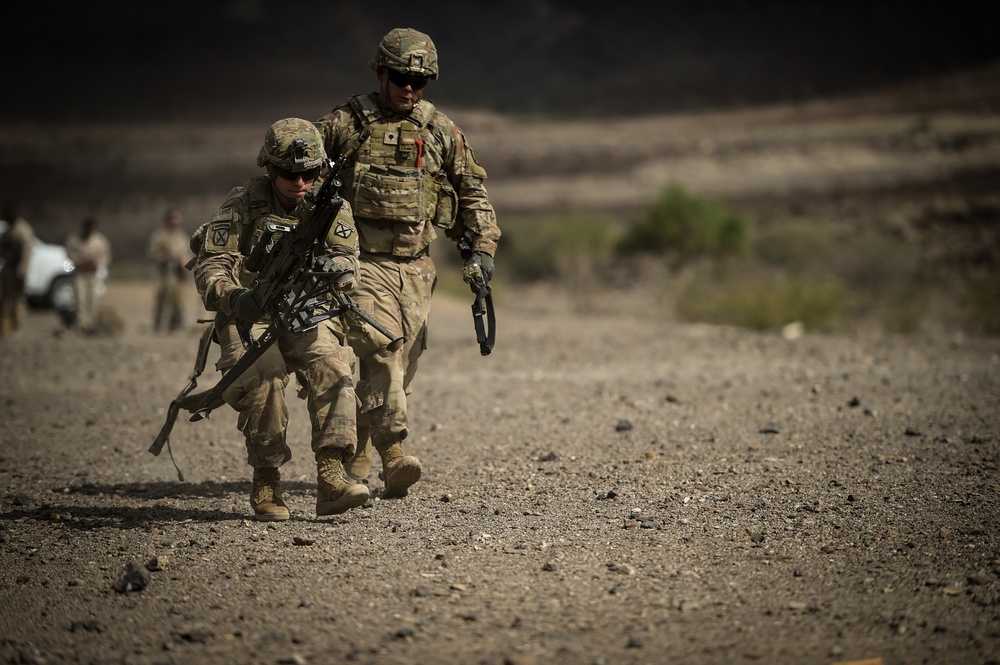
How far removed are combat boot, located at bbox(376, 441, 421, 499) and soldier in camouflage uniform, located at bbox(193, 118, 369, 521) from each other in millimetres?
437

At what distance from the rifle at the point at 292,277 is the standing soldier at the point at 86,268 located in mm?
10844

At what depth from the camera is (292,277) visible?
5.59m

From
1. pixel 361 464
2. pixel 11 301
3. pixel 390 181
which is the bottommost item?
pixel 361 464

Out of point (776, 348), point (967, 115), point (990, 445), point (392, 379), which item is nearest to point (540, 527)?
point (392, 379)

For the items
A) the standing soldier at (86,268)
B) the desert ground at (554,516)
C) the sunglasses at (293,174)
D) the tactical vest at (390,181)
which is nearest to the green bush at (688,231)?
the desert ground at (554,516)

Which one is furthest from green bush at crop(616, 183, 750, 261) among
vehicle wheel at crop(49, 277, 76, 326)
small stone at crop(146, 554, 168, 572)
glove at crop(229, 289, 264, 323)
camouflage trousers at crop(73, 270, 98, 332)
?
small stone at crop(146, 554, 168, 572)

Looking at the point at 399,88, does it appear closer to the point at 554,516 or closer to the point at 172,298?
the point at 554,516

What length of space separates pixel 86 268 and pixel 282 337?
434 inches

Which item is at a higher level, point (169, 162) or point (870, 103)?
point (870, 103)

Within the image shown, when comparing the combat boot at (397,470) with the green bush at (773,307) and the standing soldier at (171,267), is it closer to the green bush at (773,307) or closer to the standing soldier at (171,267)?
the standing soldier at (171,267)

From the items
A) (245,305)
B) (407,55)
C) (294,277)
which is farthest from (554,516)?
(407,55)

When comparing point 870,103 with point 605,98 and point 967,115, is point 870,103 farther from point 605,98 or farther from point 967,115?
point 605,98

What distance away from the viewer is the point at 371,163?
6.21m

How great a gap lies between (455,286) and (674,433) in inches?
520
